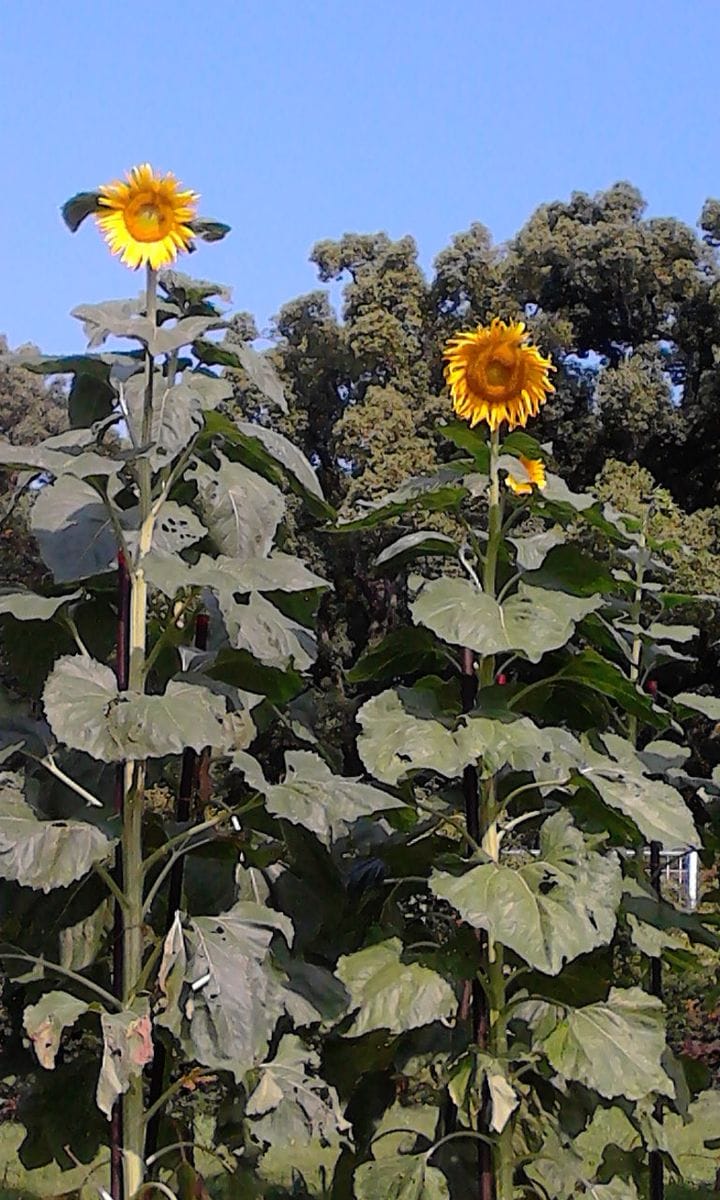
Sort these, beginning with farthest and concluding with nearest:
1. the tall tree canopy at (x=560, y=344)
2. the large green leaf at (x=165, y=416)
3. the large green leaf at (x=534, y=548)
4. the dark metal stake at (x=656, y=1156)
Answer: the tall tree canopy at (x=560, y=344) → the dark metal stake at (x=656, y=1156) → the large green leaf at (x=534, y=548) → the large green leaf at (x=165, y=416)

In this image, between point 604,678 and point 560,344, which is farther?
point 560,344

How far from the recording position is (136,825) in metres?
2.85

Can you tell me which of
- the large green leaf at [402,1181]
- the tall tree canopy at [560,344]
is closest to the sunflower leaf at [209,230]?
the large green leaf at [402,1181]

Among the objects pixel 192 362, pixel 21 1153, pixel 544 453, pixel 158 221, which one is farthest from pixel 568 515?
pixel 21 1153

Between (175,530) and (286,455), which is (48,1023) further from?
(286,455)

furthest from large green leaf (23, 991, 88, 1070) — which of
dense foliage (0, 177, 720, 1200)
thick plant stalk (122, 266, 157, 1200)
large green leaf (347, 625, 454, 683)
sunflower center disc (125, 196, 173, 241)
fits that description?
sunflower center disc (125, 196, 173, 241)

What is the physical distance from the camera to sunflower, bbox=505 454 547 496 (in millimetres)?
3064

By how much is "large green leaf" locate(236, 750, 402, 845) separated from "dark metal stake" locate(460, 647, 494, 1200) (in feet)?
0.69

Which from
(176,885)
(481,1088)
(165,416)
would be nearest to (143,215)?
(165,416)

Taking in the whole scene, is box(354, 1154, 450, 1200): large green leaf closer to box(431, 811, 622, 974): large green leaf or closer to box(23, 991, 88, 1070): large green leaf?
box(431, 811, 622, 974): large green leaf

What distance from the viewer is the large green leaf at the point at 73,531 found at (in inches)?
115

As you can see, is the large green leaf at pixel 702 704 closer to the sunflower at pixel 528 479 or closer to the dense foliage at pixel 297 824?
the dense foliage at pixel 297 824

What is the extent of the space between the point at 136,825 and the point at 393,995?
2.06 feet

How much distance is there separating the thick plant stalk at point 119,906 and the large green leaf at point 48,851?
0.13 meters
